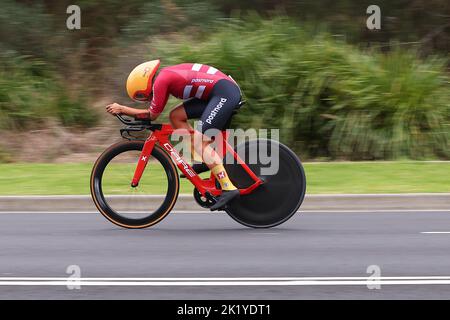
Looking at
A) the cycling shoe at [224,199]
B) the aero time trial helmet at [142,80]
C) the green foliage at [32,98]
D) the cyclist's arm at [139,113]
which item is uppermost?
the green foliage at [32,98]

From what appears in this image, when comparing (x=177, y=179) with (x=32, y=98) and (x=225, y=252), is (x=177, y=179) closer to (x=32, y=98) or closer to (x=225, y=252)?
(x=225, y=252)

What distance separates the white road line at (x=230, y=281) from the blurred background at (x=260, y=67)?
8.74 metres

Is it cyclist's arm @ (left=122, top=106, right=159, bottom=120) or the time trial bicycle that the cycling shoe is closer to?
the time trial bicycle

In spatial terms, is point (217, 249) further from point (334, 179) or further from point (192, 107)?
point (334, 179)

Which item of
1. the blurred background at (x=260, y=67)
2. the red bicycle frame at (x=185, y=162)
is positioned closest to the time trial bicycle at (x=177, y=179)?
the red bicycle frame at (x=185, y=162)

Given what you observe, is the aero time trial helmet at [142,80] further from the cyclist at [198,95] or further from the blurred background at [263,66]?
the blurred background at [263,66]

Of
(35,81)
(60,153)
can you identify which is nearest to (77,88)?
(35,81)

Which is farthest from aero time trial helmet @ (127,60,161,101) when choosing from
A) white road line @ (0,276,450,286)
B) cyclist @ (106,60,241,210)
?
white road line @ (0,276,450,286)

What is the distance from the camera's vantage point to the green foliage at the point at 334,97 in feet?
52.0

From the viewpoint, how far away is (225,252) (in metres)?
8.35

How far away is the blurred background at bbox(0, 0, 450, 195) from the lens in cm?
1598

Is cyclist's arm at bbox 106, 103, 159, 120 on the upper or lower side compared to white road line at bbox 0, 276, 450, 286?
upper

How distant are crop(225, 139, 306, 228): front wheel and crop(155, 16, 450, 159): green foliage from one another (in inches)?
252

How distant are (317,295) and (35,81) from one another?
12.9 meters
